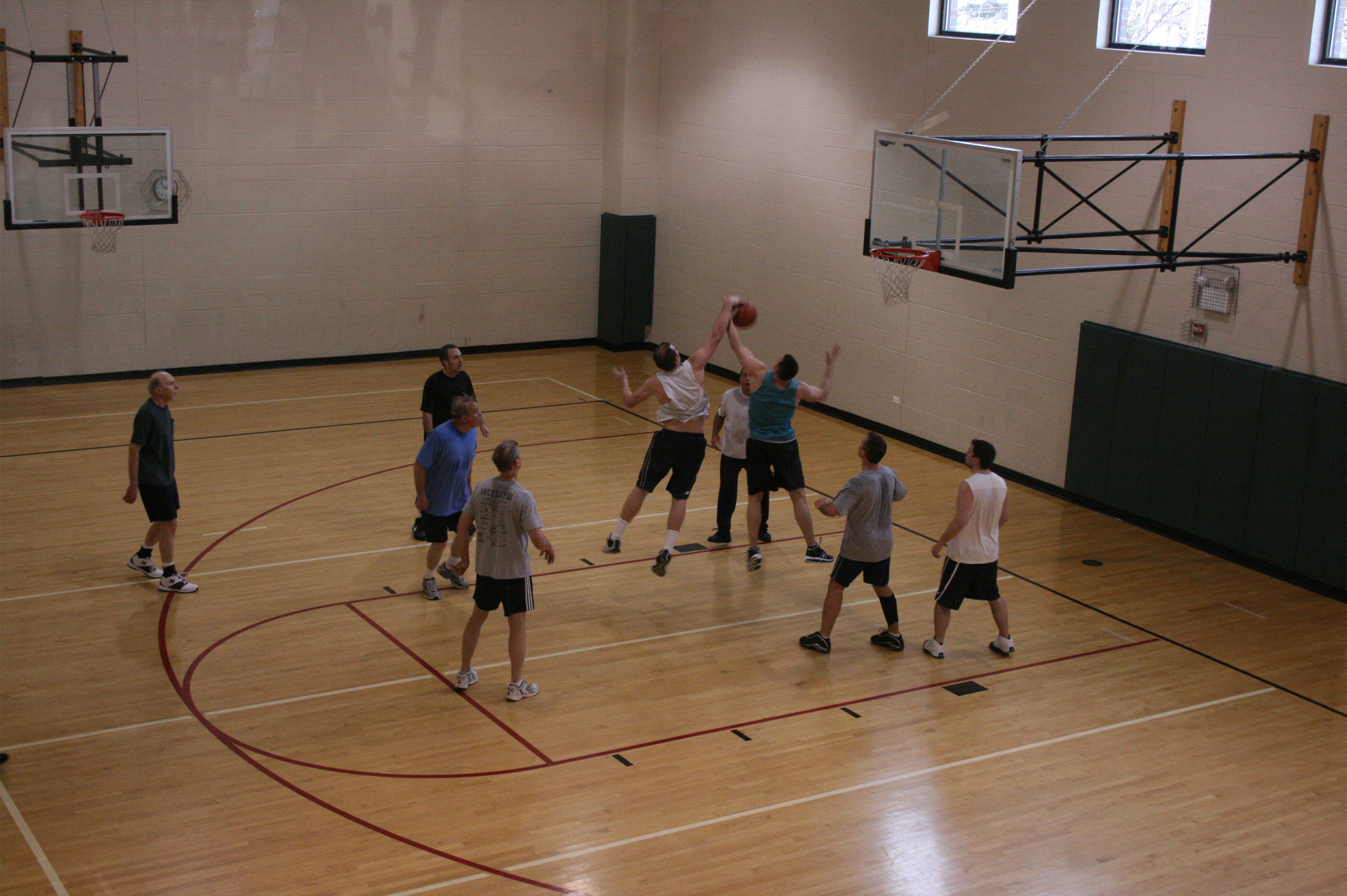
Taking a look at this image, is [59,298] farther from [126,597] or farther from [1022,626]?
[1022,626]

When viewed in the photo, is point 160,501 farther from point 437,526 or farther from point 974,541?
point 974,541

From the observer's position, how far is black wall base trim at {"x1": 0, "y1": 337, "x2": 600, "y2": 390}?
1466 centimetres

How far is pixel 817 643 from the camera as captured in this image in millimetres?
8602

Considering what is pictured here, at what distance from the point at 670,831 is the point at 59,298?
36.1 feet

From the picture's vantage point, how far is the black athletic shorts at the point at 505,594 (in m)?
7.41

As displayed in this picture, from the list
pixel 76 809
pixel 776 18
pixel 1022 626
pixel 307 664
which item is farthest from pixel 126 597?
pixel 776 18

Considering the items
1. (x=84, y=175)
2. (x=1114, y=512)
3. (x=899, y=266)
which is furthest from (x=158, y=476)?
(x=1114, y=512)

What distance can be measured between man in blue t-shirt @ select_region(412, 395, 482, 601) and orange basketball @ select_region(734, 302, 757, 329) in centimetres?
218

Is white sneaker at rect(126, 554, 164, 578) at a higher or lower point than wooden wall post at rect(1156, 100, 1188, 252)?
lower

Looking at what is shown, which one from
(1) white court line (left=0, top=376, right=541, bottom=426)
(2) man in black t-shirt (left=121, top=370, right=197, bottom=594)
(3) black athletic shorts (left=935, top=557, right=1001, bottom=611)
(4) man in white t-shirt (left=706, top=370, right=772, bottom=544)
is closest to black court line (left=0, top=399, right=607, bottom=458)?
(1) white court line (left=0, top=376, right=541, bottom=426)

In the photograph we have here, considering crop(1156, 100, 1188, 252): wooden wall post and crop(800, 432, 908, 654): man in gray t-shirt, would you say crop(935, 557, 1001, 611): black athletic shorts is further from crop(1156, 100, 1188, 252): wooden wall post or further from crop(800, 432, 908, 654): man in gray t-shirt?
crop(1156, 100, 1188, 252): wooden wall post

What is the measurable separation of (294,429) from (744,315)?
5.68m

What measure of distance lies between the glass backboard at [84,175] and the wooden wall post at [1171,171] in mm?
9038

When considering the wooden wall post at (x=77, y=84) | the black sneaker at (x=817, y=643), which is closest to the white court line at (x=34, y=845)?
the black sneaker at (x=817, y=643)
